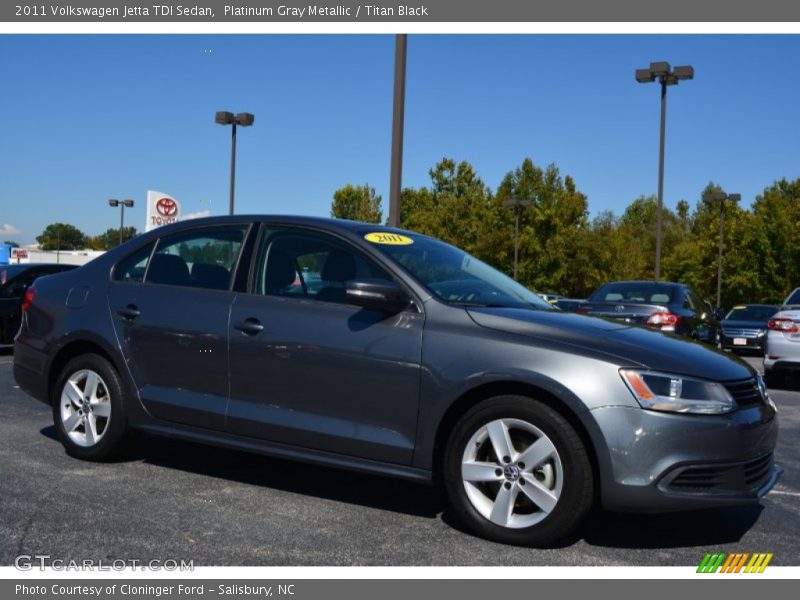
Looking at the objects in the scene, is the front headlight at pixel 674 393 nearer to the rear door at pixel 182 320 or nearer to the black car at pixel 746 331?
the rear door at pixel 182 320

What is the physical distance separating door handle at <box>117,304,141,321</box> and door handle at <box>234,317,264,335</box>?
84 centimetres

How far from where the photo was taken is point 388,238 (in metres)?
5.00

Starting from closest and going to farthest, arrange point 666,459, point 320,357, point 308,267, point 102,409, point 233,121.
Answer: point 666,459 → point 320,357 → point 308,267 → point 102,409 → point 233,121

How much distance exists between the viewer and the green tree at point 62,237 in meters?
138

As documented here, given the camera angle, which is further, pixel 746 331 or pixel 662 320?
pixel 746 331

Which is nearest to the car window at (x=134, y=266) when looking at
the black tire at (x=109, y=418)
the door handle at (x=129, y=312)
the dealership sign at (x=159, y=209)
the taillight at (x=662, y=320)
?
the door handle at (x=129, y=312)

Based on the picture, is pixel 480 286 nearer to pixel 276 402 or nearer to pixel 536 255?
pixel 276 402

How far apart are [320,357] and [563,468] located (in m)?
1.41

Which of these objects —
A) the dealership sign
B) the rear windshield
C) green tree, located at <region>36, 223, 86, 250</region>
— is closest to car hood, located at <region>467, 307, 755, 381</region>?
the rear windshield

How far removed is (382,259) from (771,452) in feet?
7.25

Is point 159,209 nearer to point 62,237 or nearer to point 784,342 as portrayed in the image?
point 784,342

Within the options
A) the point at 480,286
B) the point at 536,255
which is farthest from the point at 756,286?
the point at 480,286

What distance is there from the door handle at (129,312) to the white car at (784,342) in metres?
8.62

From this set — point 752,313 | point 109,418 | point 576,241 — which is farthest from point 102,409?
point 576,241
